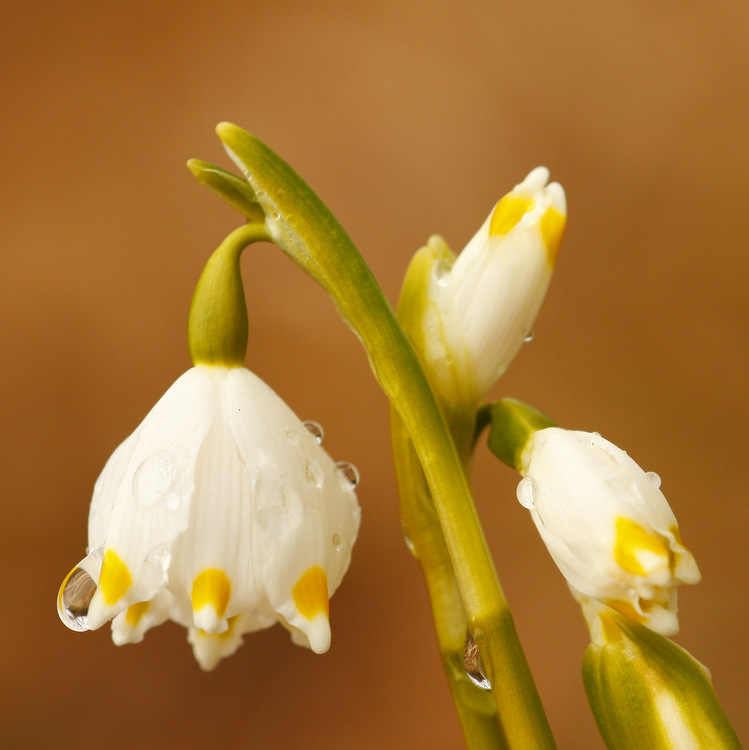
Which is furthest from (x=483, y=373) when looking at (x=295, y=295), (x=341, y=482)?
(x=295, y=295)

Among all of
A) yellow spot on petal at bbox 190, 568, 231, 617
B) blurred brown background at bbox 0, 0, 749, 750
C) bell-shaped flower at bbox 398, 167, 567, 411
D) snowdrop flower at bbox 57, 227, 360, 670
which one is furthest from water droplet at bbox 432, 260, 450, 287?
blurred brown background at bbox 0, 0, 749, 750

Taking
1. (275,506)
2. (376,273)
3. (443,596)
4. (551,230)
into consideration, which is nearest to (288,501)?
(275,506)

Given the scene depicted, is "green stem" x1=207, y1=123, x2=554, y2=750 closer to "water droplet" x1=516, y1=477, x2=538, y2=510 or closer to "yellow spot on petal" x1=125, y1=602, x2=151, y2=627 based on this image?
"water droplet" x1=516, y1=477, x2=538, y2=510

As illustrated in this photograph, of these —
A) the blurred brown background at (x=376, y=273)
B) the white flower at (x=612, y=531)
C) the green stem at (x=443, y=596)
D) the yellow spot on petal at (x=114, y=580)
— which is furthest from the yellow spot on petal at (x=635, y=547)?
the blurred brown background at (x=376, y=273)

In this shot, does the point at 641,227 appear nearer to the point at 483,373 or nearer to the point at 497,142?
the point at 497,142

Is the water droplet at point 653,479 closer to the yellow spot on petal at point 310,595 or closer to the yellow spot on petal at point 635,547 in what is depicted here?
the yellow spot on petal at point 635,547

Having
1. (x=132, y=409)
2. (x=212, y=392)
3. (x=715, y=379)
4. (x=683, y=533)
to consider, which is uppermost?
(x=212, y=392)
